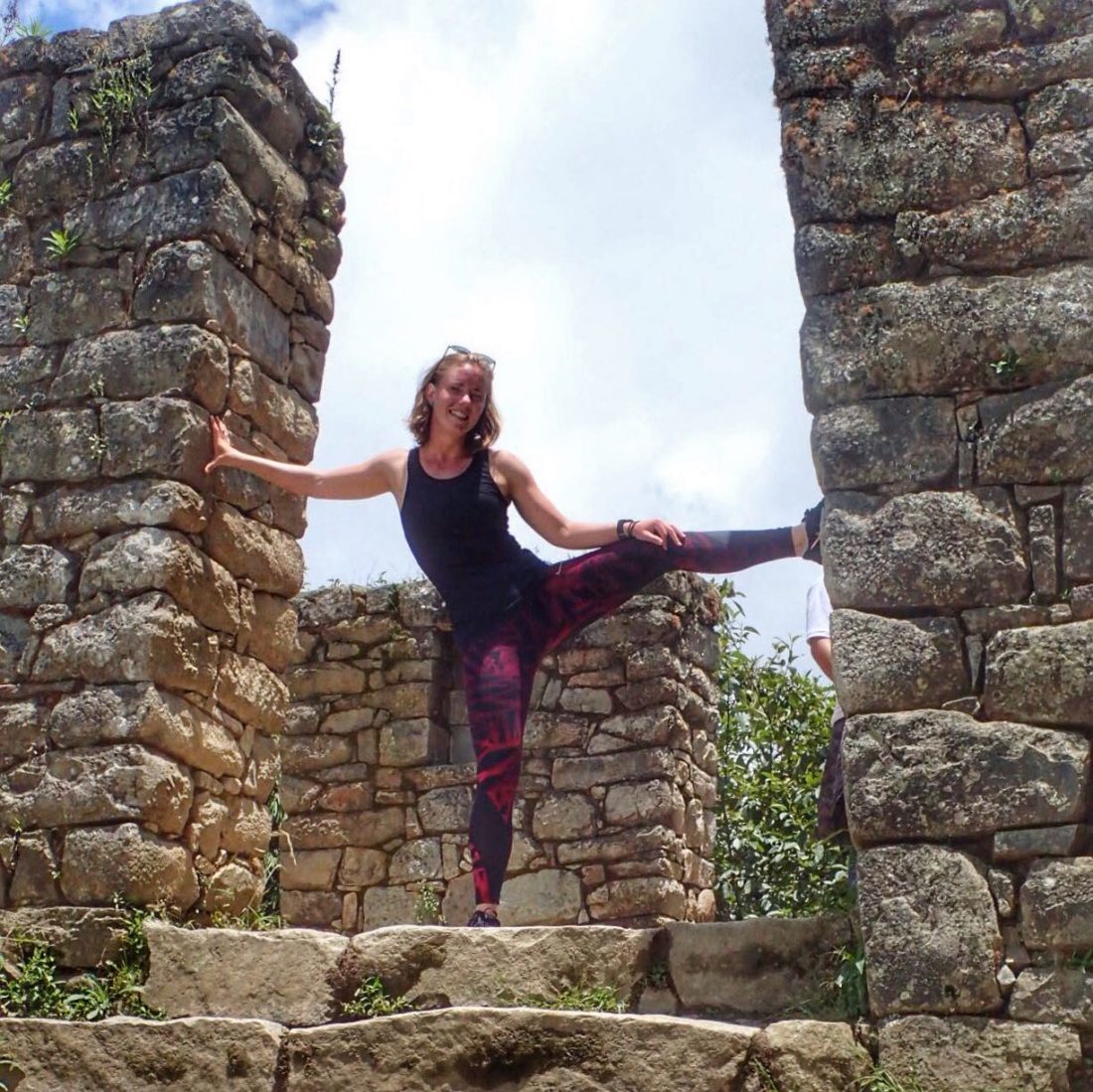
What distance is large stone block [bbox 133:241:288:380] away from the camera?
4945mm

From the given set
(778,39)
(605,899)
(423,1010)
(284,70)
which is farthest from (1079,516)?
(605,899)

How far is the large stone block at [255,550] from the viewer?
16.3ft

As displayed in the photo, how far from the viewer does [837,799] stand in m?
4.08

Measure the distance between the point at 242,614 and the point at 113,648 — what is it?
0.52m

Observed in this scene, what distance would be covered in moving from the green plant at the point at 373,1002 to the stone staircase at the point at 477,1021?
1cm

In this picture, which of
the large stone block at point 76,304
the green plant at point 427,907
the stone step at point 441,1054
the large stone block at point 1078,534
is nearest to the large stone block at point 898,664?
the large stone block at point 1078,534

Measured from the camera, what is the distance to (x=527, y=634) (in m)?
4.46

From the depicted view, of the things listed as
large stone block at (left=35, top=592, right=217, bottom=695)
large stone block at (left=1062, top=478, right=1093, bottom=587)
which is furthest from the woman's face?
large stone block at (left=1062, top=478, right=1093, bottom=587)

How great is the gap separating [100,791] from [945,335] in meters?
2.63

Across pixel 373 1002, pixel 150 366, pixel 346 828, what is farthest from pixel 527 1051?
pixel 346 828

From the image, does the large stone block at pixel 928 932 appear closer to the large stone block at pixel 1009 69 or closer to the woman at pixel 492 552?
the woman at pixel 492 552

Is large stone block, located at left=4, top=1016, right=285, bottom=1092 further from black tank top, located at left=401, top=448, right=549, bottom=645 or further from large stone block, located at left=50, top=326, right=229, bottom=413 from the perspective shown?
large stone block, located at left=50, top=326, right=229, bottom=413

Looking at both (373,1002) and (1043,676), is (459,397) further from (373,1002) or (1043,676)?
(1043,676)

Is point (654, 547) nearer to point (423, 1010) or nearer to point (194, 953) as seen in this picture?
point (423, 1010)
